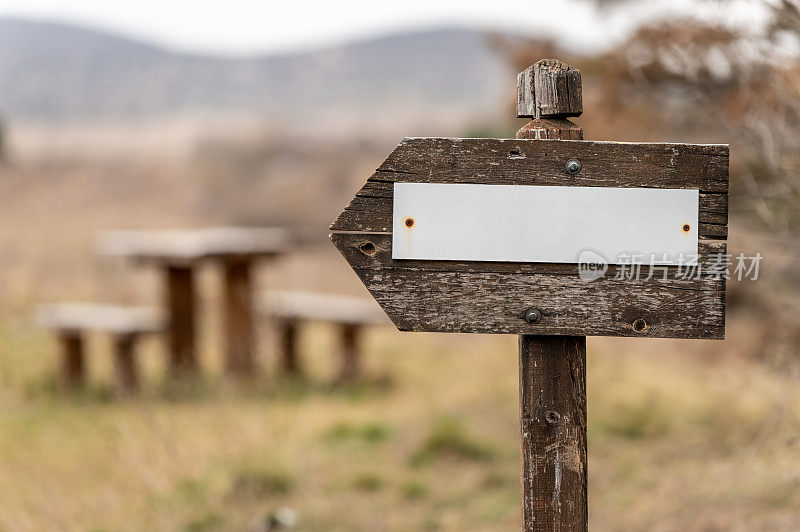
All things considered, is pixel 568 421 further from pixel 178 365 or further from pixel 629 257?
pixel 178 365

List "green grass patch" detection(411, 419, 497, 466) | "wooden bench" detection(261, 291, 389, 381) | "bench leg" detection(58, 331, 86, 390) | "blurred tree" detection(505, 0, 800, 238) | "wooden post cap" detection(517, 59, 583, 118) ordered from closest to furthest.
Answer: "wooden post cap" detection(517, 59, 583, 118) → "blurred tree" detection(505, 0, 800, 238) → "green grass patch" detection(411, 419, 497, 466) → "bench leg" detection(58, 331, 86, 390) → "wooden bench" detection(261, 291, 389, 381)

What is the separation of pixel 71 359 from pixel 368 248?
467 cm

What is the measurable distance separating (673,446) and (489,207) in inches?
123

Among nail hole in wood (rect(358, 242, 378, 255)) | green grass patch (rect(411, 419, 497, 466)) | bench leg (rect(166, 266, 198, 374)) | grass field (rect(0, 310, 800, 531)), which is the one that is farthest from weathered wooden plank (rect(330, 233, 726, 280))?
bench leg (rect(166, 266, 198, 374))

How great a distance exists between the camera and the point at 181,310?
590 cm

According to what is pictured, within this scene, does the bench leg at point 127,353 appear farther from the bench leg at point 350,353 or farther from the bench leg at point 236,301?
the bench leg at point 350,353

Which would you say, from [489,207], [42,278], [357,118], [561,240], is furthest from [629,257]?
[357,118]

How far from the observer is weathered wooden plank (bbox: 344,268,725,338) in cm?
150

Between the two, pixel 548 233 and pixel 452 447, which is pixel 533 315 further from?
pixel 452 447

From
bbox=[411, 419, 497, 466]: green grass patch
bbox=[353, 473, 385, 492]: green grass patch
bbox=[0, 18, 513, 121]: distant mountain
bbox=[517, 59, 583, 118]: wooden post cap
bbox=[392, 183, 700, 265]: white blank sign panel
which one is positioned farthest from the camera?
bbox=[0, 18, 513, 121]: distant mountain

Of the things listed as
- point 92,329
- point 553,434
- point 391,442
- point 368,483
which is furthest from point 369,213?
point 92,329

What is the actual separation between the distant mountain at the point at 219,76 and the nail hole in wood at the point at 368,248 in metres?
59.1

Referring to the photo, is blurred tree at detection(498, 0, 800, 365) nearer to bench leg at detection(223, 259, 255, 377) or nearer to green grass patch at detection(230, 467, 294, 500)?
green grass patch at detection(230, 467, 294, 500)

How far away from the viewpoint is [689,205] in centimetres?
149
